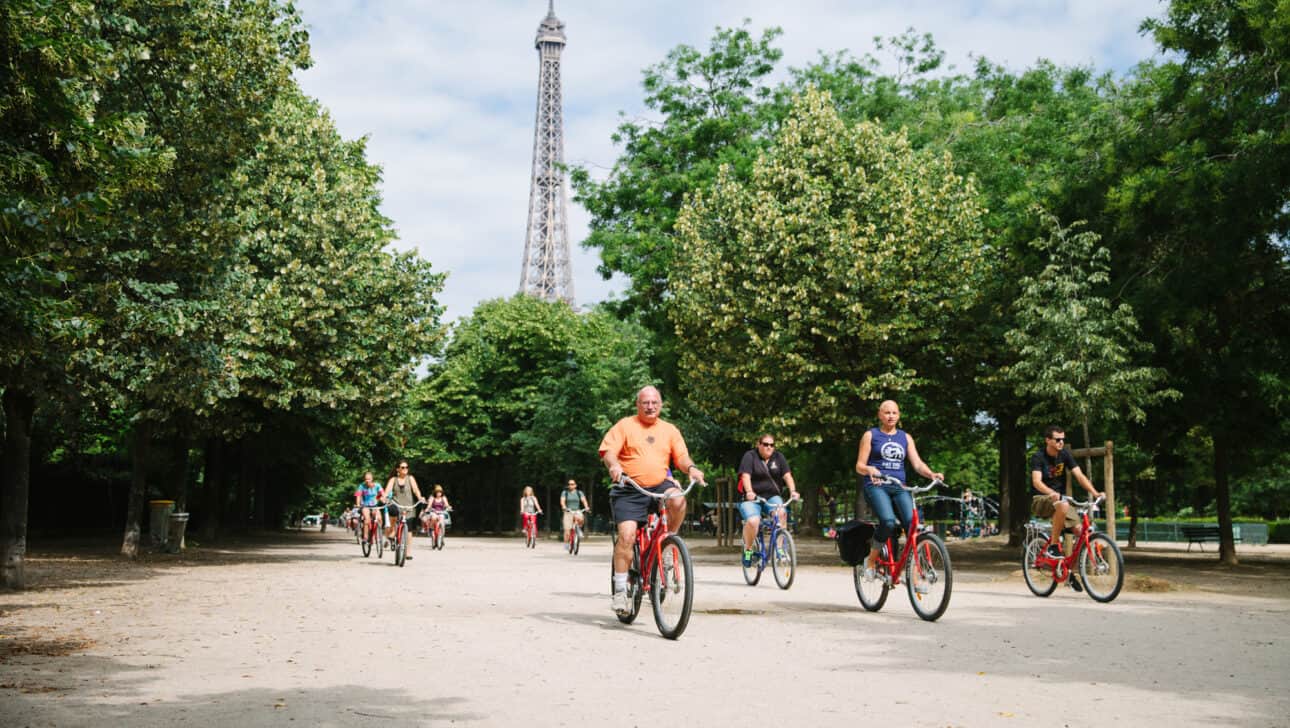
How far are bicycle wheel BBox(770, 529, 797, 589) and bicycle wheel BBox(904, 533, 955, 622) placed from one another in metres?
4.23

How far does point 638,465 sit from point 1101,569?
6.36 m

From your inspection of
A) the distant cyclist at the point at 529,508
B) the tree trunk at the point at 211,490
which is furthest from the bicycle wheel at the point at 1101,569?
the tree trunk at the point at 211,490

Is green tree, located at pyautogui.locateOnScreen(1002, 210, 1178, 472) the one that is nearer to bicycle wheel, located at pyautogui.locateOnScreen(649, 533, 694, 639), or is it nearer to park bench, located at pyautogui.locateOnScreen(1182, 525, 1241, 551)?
bicycle wheel, located at pyautogui.locateOnScreen(649, 533, 694, 639)

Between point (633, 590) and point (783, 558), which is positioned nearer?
point (633, 590)

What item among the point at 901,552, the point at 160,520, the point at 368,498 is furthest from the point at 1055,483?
the point at 160,520

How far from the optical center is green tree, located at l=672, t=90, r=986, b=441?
22.6 metres

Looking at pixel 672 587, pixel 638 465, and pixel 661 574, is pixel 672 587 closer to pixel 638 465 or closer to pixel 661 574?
pixel 661 574

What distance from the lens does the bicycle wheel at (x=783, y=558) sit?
1559 cm

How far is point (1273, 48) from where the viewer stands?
17.0 meters

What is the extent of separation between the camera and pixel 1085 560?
1384cm

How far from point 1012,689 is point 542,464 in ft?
154

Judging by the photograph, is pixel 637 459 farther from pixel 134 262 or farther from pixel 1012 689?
pixel 134 262

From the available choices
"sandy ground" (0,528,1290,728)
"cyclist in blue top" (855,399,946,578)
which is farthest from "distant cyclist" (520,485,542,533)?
"cyclist in blue top" (855,399,946,578)

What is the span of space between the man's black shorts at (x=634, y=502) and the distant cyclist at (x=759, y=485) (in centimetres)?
574
